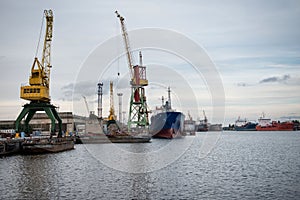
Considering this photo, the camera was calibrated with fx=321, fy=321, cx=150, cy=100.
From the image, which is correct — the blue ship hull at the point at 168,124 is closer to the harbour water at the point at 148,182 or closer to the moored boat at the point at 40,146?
the moored boat at the point at 40,146

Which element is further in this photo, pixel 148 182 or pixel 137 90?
pixel 137 90

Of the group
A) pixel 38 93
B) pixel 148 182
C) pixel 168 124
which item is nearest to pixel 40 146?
pixel 38 93

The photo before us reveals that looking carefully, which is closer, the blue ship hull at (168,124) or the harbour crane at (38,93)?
the harbour crane at (38,93)

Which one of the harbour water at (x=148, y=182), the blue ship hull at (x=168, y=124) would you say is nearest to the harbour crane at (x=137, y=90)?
the blue ship hull at (x=168, y=124)

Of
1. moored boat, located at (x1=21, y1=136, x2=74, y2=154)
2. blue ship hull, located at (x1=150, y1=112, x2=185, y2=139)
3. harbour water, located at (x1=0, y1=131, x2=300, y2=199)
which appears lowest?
harbour water, located at (x1=0, y1=131, x2=300, y2=199)

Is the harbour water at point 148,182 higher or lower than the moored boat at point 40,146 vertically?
lower

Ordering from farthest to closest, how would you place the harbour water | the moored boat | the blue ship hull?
the blue ship hull
the moored boat
the harbour water

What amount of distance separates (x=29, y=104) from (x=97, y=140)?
30.1m

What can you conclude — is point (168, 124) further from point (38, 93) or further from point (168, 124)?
point (38, 93)

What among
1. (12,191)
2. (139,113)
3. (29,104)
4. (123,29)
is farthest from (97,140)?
(12,191)

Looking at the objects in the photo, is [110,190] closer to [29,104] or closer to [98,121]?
[29,104]

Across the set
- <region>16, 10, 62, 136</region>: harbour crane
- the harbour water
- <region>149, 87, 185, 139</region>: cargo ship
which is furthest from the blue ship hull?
the harbour water

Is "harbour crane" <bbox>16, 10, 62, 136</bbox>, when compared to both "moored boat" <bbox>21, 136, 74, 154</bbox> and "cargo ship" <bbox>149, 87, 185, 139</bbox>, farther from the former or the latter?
"cargo ship" <bbox>149, 87, 185, 139</bbox>

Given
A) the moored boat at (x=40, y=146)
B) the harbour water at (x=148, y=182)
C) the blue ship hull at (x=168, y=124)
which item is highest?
the blue ship hull at (x=168, y=124)
